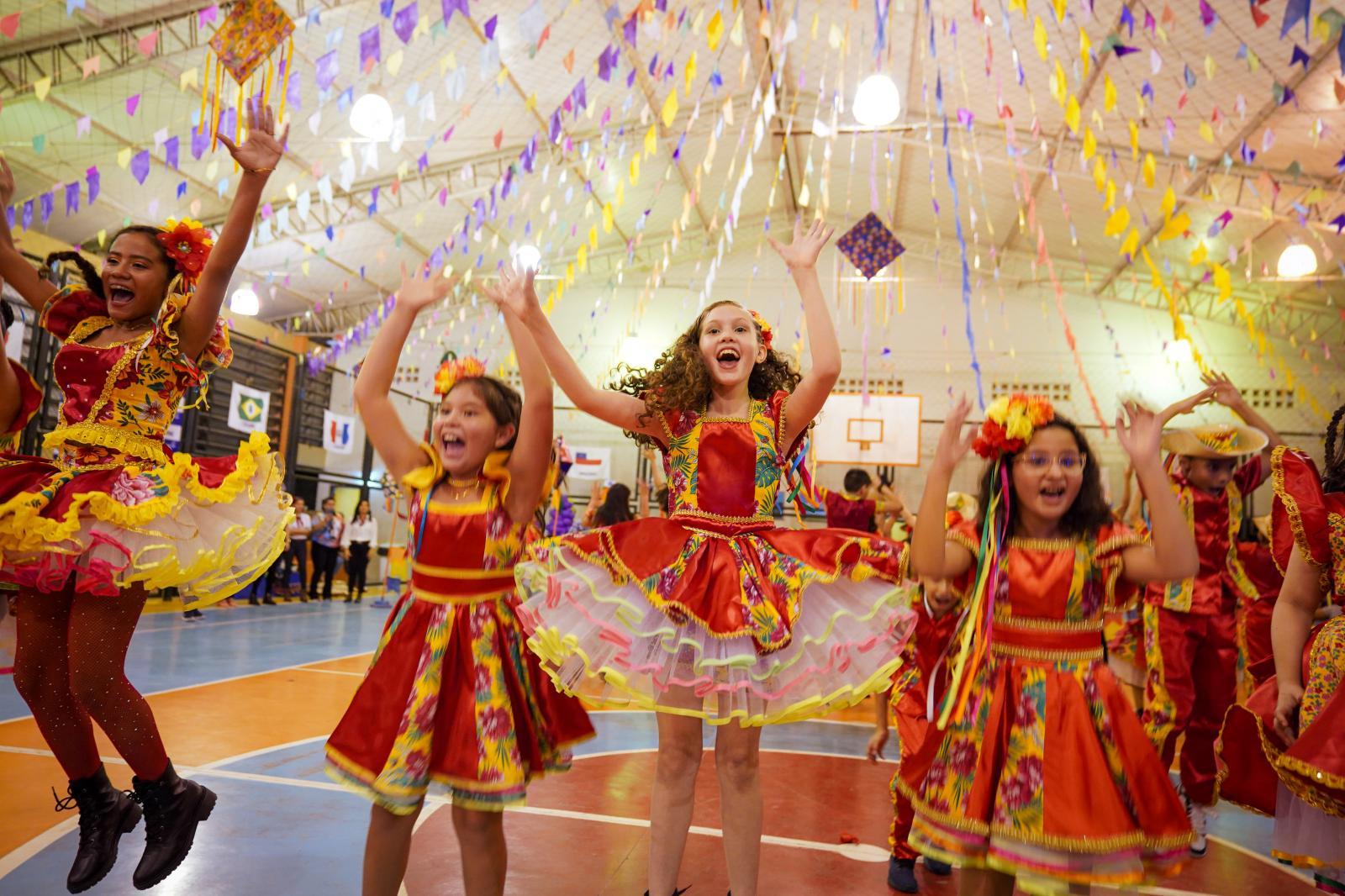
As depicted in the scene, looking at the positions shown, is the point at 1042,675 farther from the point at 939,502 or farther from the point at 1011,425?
the point at 1011,425

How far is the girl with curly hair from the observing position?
2047 mm

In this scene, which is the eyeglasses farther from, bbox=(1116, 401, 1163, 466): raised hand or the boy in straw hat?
the boy in straw hat

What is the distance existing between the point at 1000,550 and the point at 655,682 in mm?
900

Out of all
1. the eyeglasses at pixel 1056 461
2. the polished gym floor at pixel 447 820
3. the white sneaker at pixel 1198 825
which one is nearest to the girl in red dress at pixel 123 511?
the polished gym floor at pixel 447 820

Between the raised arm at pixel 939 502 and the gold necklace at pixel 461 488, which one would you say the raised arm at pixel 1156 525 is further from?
the gold necklace at pixel 461 488

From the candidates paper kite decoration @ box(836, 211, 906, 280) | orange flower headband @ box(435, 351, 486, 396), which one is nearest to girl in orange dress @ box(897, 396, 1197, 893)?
orange flower headband @ box(435, 351, 486, 396)

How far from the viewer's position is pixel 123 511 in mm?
2223

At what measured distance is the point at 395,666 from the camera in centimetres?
203

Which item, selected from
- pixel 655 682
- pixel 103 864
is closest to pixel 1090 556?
pixel 655 682

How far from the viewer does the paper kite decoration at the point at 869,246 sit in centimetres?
1020

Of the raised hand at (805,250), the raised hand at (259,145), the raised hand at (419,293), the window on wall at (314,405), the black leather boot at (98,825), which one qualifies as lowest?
the black leather boot at (98,825)

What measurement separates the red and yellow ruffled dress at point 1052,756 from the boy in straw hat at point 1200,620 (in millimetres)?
1621

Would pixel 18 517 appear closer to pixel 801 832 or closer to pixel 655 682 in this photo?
pixel 655 682

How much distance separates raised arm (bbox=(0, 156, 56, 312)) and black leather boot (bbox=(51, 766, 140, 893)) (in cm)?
125
